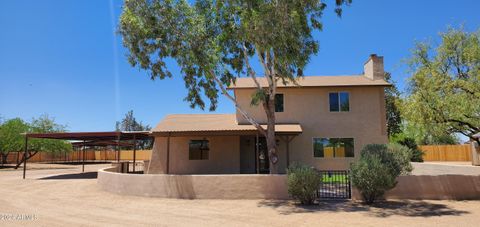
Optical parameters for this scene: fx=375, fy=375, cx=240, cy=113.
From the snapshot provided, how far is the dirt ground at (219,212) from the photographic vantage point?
9.99 metres

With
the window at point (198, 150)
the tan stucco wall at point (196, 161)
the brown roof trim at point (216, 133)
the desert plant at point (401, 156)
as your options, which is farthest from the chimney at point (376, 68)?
the window at point (198, 150)

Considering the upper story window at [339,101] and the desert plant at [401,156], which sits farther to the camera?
the upper story window at [339,101]

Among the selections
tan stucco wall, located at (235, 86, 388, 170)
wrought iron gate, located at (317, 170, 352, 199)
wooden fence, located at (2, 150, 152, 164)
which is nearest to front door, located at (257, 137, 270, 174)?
tan stucco wall, located at (235, 86, 388, 170)

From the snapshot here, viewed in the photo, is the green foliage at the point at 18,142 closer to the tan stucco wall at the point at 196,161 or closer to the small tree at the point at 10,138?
the small tree at the point at 10,138

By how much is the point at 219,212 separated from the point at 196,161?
10577 millimetres

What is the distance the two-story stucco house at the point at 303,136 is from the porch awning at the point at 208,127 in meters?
0.29

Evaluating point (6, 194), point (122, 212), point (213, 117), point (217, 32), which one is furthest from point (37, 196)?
point (213, 117)

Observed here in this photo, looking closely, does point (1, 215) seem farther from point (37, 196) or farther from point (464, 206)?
point (464, 206)

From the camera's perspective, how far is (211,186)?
14344 mm

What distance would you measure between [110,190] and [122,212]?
16.7 ft

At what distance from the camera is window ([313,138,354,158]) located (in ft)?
71.4

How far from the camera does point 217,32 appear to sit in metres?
15.0

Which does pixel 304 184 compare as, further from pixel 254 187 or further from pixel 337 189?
pixel 337 189

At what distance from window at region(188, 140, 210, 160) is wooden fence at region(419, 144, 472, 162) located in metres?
27.9
